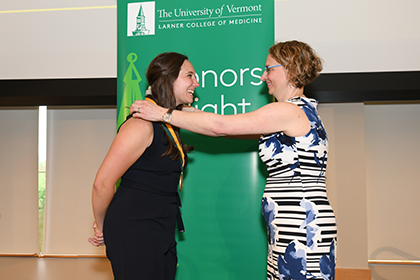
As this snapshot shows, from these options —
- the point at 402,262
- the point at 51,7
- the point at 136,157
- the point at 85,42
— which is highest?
the point at 51,7

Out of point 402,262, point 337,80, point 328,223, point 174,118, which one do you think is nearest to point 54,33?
point 174,118

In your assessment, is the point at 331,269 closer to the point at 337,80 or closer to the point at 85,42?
the point at 337,80

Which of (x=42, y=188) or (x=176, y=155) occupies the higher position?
(x=176, y=155)

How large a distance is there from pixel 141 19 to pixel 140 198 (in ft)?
4.63

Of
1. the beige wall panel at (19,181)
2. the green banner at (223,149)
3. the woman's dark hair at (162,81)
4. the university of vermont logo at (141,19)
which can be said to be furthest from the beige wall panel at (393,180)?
the beige wall panel at (19,181)

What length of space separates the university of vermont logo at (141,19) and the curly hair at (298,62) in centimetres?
106

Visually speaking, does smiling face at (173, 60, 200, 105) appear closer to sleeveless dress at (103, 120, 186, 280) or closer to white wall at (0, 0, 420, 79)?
sleeveless dress at (103, 120, 186, 280)

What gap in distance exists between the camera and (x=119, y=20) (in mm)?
2381

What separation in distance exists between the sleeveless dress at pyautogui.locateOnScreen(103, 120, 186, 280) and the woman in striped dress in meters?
0.21

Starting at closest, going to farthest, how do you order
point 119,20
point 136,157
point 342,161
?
point 136,157 < point 119,20 < point 342,161

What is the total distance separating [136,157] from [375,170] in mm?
4062

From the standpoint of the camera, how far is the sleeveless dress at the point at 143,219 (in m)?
1.49

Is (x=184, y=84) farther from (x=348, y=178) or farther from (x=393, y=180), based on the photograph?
(x=393, y=180)

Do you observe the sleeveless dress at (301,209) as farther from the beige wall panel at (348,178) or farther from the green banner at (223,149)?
the beige wall panel at (348,178)
